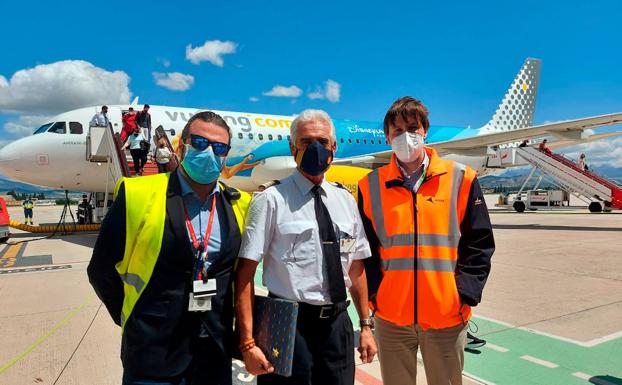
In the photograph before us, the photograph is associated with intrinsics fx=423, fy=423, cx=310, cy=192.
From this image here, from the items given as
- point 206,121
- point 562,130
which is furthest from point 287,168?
→ point 206,121

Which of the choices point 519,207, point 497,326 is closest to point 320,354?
point 497,326

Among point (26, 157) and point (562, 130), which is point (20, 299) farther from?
point (562, 130)

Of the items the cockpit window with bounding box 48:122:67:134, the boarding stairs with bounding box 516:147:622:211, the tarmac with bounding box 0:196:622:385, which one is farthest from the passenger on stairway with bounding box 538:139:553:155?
the cockpit window with bounding box 48:122:67:134

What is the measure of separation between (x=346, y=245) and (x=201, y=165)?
80 cm

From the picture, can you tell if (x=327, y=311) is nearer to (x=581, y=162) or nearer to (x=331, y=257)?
(x=331, y=257)

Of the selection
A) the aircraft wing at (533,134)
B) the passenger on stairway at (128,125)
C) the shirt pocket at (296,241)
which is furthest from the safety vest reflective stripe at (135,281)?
the aircraft wing at (533,134)

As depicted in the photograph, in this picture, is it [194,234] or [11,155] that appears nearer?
[194,234]

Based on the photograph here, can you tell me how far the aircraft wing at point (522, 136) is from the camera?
13000mm

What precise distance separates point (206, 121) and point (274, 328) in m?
1.02

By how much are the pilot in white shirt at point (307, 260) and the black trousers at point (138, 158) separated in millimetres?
8850

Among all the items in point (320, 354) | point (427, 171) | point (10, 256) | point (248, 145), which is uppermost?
point (248, 145)

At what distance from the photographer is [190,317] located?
1813 mm

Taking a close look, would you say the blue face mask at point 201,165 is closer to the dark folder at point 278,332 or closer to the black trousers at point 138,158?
the dark folder at point 278,332

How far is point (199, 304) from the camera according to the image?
5.88 feet
